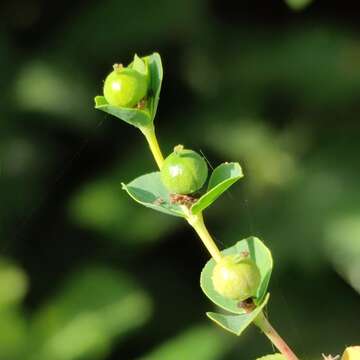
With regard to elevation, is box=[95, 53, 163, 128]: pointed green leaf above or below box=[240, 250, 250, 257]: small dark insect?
above

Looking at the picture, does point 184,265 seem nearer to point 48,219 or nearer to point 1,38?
point 48,219

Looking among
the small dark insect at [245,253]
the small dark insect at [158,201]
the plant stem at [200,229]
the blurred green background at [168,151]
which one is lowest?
the blurred green background at [168,151]

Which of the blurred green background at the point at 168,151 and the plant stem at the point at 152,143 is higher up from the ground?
the plant stem at the point at 152,143

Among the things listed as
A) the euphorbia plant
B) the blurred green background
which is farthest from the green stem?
the blurred green background

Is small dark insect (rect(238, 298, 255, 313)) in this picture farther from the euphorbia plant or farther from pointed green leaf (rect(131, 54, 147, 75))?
pointed green leaf (rect(131, 54, 147, 75))

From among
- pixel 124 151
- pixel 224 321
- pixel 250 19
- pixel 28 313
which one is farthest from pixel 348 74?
pixel 224 321

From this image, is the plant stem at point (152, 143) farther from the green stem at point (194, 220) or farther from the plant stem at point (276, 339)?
the plant stem at point (276, 339)

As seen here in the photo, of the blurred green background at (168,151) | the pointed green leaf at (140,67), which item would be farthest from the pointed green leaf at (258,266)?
the blurred green background at (168,151)
